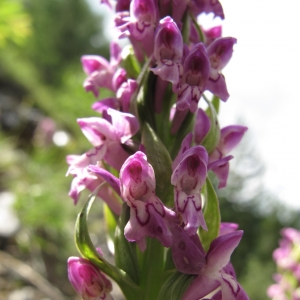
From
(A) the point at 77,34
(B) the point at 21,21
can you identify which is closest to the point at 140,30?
(B) the point at 21,21

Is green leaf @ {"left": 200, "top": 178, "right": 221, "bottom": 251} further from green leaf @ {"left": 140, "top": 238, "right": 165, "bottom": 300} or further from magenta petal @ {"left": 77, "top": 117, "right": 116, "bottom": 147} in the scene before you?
magenta petal @ {"left": 77, "top": 117, "right": 116, "bottom": 147}

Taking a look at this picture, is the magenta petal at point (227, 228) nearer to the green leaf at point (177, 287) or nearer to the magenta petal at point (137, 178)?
the green leaf at point (177, 287)

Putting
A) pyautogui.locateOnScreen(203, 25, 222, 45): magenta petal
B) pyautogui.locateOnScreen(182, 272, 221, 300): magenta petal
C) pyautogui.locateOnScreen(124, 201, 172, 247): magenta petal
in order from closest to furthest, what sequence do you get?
pyautogui.locateOnScreen(124, 201, 172, 247): magenta petal, pyautogui.locateOnScreen(182, 272, 221, 300): magenta petal, pyautogui.locateOnScreen(203, 25, 222, 45): magenta petal

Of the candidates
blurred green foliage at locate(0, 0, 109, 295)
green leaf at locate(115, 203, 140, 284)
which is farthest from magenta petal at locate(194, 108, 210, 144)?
blurred green foliage at locate(0, 0, 109, 295)

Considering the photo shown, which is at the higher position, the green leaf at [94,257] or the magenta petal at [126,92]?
the magenta petal at [126,92]

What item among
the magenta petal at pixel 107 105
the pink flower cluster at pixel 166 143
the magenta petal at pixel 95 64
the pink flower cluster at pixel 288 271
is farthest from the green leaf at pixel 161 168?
the pink flower cluster at pixel 288 271

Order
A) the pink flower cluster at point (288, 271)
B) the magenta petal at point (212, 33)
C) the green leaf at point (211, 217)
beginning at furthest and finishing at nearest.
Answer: the pink flower cluster at point (288, 271)
the magenta petal at point (212, 33)
the green leaf at point (211, 217)
